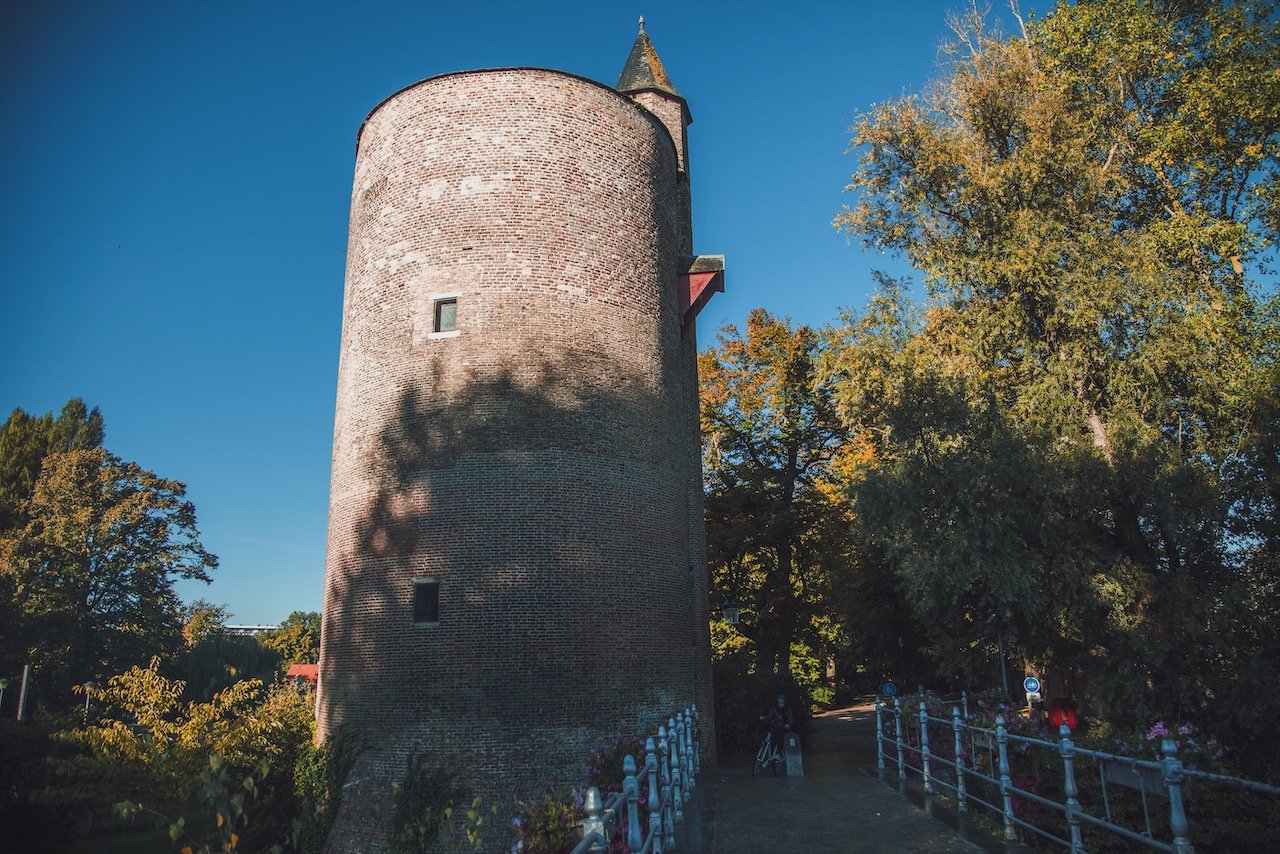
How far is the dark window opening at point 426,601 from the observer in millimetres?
12820

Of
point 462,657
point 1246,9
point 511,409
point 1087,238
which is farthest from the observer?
point 1246,9

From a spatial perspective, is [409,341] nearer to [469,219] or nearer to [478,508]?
[469,219]

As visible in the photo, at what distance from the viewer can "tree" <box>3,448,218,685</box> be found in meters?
31.5

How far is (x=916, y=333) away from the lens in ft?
61.7

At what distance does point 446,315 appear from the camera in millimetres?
14242

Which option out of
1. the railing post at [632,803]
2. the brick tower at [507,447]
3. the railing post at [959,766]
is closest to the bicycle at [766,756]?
the brick tower at [507,447]

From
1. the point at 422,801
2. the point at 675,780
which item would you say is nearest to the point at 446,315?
the point at 422,801

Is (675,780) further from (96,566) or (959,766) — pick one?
(96,566)

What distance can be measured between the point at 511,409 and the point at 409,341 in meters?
2.28

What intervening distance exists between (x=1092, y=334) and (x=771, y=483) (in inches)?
475

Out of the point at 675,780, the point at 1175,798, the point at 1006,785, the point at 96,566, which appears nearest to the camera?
the point at 1175,798

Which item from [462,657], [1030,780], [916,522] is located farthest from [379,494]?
[1030,780]

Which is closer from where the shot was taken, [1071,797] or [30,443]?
[1071,797]

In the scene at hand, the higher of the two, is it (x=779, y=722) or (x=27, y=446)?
(x=27, y=446)
